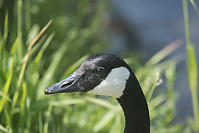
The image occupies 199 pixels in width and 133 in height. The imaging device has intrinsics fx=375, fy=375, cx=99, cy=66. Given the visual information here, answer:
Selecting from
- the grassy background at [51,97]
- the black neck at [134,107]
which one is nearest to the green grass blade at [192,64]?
the grassy background at [51,97]

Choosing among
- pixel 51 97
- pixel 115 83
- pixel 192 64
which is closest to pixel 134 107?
pixel 115 83

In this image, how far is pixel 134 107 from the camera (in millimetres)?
1596

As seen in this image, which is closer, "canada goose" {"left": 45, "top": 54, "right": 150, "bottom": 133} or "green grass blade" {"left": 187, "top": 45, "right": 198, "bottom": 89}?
"canada goose" {"left": 45, "top": 54, "right": 150, "bottom": 133}

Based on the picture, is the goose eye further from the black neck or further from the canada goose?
the black neck

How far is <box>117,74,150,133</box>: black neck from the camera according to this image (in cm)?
154

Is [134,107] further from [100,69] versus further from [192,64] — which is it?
[192,64]

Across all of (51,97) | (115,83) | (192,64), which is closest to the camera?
(115,83)

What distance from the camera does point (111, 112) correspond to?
2443 millimetres

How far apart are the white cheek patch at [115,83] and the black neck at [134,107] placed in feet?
0.07

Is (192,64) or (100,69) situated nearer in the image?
(100,69)

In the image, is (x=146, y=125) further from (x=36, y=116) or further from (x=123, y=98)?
(x=36, y=116)

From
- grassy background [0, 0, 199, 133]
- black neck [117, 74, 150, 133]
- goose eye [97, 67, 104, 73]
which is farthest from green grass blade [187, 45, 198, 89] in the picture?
goose eye [97, 67, 104, 73]

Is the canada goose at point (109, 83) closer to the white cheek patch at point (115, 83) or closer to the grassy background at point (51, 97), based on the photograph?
the white cheek patch at point (115, 83)

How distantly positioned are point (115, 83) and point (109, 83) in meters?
0.03
